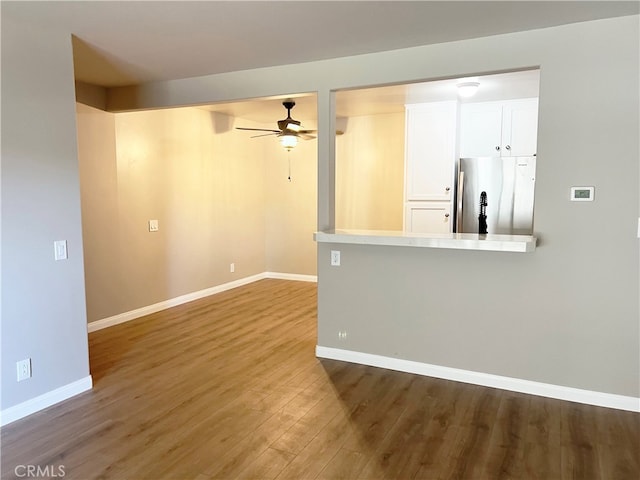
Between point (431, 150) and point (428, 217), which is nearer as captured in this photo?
point (431, 150)

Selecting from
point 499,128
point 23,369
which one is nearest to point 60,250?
point 23,369

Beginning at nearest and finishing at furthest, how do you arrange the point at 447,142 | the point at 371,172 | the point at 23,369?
the point at 23,369, the point at 447,142, the point at 371,172

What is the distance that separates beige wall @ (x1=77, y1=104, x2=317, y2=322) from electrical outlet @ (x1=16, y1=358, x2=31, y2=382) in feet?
5.53

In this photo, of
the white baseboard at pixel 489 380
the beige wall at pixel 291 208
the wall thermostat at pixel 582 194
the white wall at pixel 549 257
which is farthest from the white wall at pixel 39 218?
the beige wall at pixel 291 208

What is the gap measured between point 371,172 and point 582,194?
3519 mm

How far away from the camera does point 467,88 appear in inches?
161

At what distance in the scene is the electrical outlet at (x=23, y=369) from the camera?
259cm

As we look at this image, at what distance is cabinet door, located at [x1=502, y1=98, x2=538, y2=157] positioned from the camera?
4645mm

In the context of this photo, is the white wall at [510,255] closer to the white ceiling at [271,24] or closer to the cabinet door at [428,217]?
the white ceiling at [271,24]

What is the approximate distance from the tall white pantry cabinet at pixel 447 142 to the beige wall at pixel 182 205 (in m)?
2.04

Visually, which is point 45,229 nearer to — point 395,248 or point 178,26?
point 178,26

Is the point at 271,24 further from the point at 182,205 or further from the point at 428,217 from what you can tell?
the point at 182,205

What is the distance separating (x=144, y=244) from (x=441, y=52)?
369 centimetres

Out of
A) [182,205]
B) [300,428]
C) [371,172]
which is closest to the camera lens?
[300,428]
